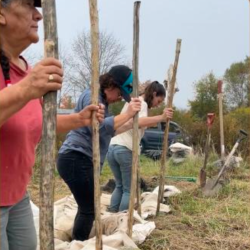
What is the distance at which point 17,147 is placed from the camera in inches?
68.6

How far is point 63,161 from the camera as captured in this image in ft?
10.5

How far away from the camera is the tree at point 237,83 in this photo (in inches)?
1091

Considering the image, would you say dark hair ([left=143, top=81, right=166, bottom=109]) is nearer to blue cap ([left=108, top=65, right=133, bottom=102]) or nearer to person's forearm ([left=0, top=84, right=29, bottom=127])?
blue cap ([left=108, top=65, right=133, bottom=102])

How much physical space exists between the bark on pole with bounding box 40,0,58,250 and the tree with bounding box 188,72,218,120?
19.0 metres

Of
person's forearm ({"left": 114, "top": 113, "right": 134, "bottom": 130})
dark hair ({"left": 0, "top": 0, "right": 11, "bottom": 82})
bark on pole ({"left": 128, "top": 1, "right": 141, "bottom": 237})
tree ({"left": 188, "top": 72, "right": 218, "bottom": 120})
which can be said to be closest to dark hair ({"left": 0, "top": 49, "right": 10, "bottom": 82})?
dark hair ({"left": 0, "top": 0, "right": 11, "bottom": 82})

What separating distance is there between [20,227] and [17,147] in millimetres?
428

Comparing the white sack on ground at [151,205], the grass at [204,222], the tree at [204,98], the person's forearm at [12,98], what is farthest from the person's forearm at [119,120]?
the tree at [204,98]

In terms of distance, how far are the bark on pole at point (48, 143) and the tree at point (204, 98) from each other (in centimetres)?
1903

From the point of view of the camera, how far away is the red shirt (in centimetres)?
170

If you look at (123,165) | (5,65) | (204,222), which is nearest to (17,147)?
(5,65)

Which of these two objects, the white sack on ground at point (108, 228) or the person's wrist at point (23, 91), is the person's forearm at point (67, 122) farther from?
the white sack on ground at point (108, 228)

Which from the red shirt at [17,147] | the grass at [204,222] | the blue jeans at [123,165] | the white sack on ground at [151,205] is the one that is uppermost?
the red shirt at [17,147]

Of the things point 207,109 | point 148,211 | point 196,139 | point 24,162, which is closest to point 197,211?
point 148,211

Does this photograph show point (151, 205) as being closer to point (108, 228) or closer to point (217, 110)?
point (108, 228)
